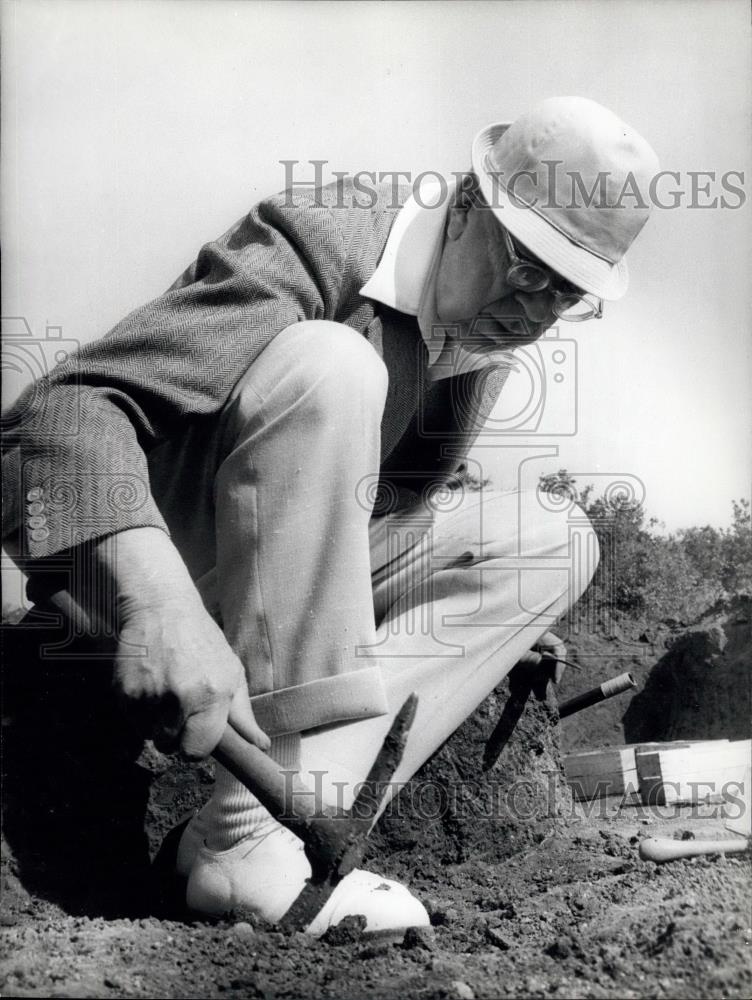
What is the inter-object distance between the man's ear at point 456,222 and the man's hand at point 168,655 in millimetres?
679

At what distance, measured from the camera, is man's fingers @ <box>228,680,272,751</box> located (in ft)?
4.40

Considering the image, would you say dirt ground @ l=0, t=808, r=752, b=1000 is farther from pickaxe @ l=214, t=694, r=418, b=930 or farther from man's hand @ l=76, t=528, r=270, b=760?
man's hand @ l=76, t=528, r=270, b=760

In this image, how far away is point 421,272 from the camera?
1.66 m

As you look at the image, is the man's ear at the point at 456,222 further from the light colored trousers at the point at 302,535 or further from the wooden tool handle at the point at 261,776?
the wooden tool handle at the point at 261,776

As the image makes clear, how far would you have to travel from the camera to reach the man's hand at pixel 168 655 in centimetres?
129

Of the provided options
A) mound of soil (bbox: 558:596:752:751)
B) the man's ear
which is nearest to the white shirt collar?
the man's ear

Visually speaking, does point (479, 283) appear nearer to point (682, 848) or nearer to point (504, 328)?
point (504, 328)

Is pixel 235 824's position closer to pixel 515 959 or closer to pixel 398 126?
pixel 515 959

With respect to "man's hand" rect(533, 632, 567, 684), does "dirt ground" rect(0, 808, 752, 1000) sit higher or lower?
lower

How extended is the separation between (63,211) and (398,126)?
56cm

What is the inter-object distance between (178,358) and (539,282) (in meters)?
0.57

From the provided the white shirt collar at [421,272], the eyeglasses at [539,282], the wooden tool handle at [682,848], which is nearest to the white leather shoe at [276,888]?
the wooden tool handle at [682,848]

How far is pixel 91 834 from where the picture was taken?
176 cm

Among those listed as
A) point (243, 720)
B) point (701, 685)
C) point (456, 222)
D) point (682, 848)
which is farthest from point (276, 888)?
point (701, 685)
